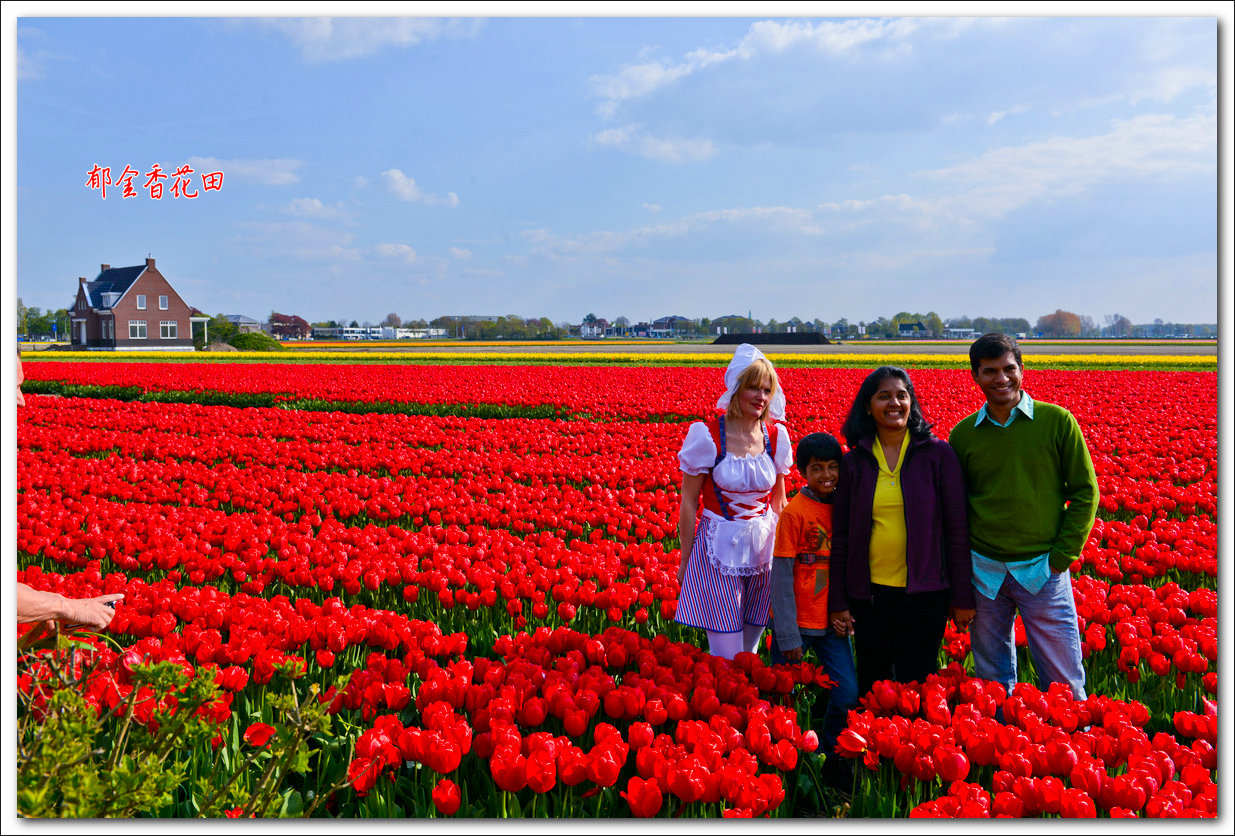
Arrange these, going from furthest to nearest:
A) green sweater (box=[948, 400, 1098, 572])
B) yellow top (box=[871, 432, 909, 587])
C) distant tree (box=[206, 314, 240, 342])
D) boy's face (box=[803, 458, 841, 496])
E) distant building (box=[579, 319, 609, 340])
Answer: distant building (box=[579, 319, 609, 340])
distant tree (box=[206, 314, 240, 342])
boy's face (box=[803, 458, 841, 496])
yellow top (box=[871, 432, 909, 587])
green sweater (box=[948, 400, 1098, 572])

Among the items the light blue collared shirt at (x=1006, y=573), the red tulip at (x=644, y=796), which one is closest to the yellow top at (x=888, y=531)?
the light blue collared shirt at (x=1006, y=573)

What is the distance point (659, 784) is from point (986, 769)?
1.21 meters

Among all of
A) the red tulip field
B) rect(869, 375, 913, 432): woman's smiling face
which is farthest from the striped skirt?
rect(869, 375, 913, 432): woman's smiling face

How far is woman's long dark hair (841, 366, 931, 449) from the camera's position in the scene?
3.32 metres

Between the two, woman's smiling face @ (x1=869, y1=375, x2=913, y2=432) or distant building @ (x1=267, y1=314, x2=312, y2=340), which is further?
distant building @ (x1=267, y1=314, x2=312, y2=340)

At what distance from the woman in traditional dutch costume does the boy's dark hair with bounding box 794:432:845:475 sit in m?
0.23

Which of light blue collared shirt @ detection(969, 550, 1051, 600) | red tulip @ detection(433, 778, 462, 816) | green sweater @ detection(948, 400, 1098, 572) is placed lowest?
red tulip @ detection(433, 778, 462, 816)

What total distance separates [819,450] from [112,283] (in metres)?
81.9

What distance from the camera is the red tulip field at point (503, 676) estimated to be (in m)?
2.15

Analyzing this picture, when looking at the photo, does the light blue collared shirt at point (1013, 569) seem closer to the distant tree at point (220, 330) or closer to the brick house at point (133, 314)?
the distant tree at point (220, 330)

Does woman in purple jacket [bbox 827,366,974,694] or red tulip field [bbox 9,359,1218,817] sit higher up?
woman in purple jacket [bbox 827,366,974,694]

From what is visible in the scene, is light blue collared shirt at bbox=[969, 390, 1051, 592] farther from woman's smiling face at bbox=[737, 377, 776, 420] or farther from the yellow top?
woman's smiling face at bbox=[737, 377, 776, 420]

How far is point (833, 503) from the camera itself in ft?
11.1

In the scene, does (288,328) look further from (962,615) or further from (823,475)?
(962,615)
